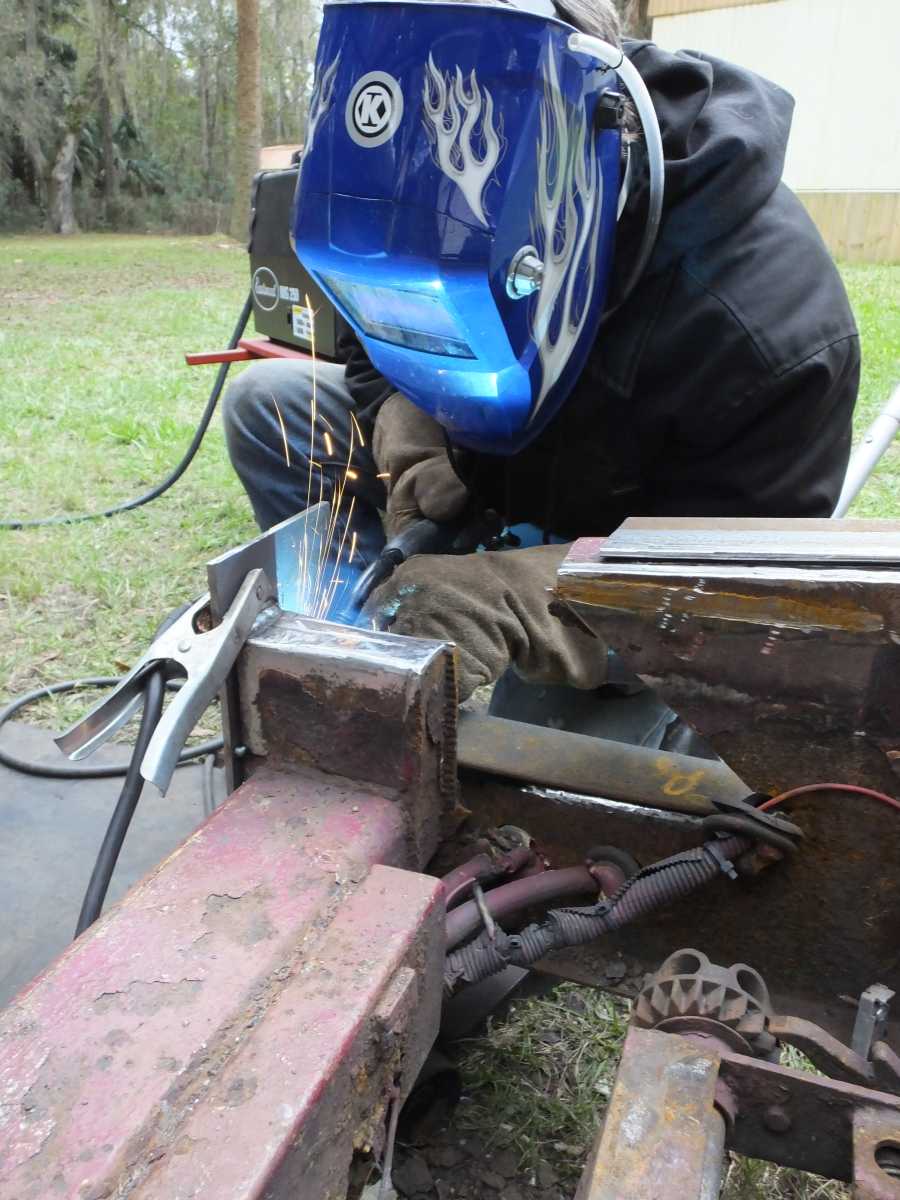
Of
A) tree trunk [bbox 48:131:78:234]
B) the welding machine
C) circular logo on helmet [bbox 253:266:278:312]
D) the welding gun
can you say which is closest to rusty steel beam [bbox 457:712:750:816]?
the welding gun

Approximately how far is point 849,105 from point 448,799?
1480cm

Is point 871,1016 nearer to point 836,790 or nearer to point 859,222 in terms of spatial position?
point 836,790

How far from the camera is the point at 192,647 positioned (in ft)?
3.59

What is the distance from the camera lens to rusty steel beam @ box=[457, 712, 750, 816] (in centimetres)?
132

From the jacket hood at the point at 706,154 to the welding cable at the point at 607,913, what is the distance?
3.45 feet

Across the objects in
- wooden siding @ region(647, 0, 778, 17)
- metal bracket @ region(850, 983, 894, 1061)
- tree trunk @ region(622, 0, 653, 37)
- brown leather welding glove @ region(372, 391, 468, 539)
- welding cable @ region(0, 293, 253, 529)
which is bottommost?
welding cable @ region(0, 293, 253, 529)

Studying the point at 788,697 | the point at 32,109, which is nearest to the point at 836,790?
the point at 788,697

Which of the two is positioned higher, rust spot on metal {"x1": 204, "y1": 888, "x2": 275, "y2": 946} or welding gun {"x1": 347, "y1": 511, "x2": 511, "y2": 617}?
rust spot on metal {"x1": 204, "y1": 888, "x2": 275, "y2": 946}

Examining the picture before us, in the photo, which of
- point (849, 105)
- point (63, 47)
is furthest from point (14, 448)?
point (63, 47)

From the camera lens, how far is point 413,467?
86.6 inches

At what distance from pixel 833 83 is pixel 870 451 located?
13.3 m

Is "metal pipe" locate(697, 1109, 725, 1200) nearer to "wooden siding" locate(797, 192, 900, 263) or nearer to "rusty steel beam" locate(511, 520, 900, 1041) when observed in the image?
"rusty steel beam" locate(511, 520, 900, 1041)

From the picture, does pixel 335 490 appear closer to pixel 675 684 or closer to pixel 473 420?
pixel 473 420

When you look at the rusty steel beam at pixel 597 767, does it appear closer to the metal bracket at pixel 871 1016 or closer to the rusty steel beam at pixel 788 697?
the rusty steel beam at pixel 788 697
